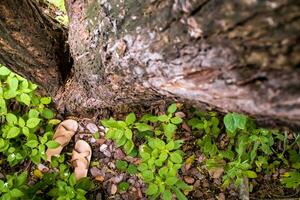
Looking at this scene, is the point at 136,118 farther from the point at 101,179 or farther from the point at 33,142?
the point at 33,142

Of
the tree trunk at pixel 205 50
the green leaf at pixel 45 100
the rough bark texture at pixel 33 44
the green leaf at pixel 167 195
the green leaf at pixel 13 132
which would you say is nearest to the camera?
the tree trunk at pixel 205 50

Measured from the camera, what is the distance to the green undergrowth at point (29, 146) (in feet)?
6.01

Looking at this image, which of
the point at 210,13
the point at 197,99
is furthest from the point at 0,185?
the point at 210,13

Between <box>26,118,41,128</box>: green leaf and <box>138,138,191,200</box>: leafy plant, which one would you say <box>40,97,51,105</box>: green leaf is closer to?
<box>26,118,41,128</box>: green leaf

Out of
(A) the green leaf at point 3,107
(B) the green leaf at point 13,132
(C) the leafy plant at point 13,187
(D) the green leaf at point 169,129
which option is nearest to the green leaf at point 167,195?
(D) the green leaf at point 169,129

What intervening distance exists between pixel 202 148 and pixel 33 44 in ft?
3.30

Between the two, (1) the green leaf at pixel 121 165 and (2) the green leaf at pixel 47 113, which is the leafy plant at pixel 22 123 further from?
(1) the green leaf at pixel 121 165

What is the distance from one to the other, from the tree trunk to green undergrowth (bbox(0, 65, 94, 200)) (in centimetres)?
65

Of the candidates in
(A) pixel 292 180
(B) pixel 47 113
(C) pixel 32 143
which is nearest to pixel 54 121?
(B) pixel 47 113

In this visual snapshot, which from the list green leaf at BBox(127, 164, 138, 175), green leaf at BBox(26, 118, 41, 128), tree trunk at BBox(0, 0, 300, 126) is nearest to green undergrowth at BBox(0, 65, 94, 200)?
green leaf at BBox(26, 118, 41, 128)

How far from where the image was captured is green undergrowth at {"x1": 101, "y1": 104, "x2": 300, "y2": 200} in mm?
1760

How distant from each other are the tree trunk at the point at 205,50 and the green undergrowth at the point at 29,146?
0.65 meters

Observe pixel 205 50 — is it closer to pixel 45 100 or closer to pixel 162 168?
pixel 162 168

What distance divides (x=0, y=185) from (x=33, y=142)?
259mm
